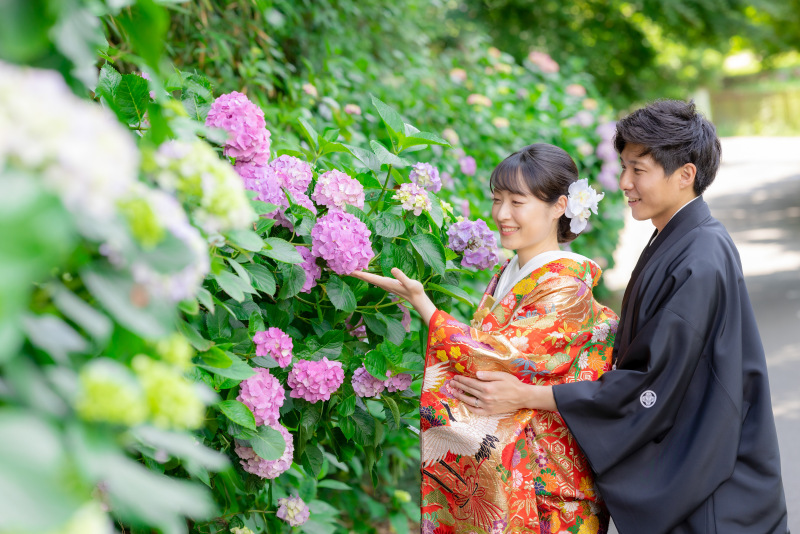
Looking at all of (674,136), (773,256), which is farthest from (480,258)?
(773,256)

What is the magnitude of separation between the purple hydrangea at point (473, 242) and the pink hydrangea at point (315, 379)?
48 centimetres

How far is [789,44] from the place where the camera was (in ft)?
39.3

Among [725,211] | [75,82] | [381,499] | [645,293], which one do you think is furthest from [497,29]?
[75,82]

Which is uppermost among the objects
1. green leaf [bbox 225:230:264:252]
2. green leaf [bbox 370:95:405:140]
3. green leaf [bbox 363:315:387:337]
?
green leaf [bbox 225:230:264:252]

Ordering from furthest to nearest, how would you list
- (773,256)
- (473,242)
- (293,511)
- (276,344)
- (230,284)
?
(773,256), (293,511), (473,242), (276,344), (230,284)

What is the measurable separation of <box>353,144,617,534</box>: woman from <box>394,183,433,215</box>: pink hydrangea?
17cm

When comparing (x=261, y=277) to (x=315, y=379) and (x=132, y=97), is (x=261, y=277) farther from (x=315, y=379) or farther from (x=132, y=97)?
(x=132, y=97)

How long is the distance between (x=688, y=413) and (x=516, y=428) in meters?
0.43

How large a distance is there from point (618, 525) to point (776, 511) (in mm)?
408

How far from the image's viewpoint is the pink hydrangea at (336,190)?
1788mm

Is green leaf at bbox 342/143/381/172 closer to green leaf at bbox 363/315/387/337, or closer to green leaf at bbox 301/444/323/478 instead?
green leaf at bbox 363/315/387/337

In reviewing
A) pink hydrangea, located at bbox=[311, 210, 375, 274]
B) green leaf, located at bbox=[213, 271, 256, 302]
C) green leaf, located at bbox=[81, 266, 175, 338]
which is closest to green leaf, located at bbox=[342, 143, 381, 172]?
pink hydrangea, located at bbox=[311, 210, 375, 274]

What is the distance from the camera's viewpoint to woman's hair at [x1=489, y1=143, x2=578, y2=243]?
2061mm

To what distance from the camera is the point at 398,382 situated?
189 cm
